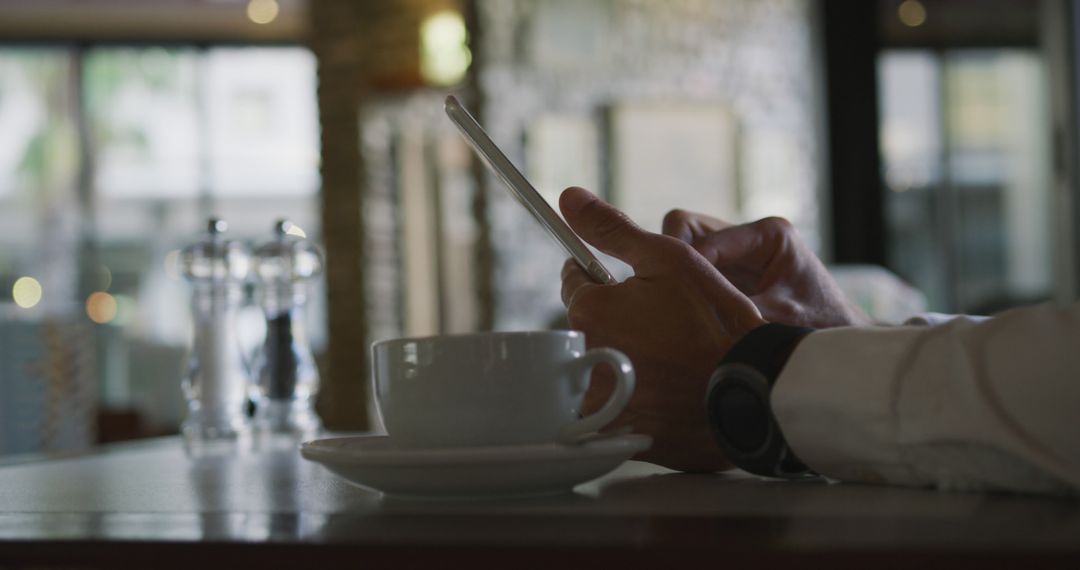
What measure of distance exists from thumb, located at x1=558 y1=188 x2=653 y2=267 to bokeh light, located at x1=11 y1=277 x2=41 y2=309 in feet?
27.6

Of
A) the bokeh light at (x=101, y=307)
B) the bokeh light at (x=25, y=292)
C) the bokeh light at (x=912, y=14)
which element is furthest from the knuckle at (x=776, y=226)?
the bokeh light at (x=25, y=292)

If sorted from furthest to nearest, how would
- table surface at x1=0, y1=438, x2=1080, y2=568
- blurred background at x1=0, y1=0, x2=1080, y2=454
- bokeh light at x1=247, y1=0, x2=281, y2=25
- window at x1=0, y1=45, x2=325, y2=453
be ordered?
1. window at x1=0, y1=45, x2=325, y2=453
2. bokeh light at x1=247, y1=0, x2=281, y2=25
3. blurred background at x1=0, y1=0, x2=1080, y2=454
4. table surface at x1=0, y1=438, x2=1080, y2=568

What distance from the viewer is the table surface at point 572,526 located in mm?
387

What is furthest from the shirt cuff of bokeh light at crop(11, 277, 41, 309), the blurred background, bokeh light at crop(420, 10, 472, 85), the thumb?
bokeh light at crop(11, 277, 41, 309)

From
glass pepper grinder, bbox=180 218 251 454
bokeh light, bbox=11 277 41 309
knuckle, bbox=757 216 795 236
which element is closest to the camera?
knuckle, bbox=757 216 795 236

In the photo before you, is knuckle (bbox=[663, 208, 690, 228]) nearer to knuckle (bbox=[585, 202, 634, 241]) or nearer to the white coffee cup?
knuckle (bbox=[585, 202, 634, 241])

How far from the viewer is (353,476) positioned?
556 millimetres

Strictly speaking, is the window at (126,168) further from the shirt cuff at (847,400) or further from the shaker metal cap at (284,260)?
the shirt cuff at (847,400)

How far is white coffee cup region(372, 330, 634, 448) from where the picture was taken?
57 cm

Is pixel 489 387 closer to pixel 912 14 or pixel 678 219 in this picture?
pixel 678 219

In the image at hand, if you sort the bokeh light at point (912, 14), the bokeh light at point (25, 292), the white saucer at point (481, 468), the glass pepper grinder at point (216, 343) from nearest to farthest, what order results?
the white saucer at point (481, 468) < the glass pepper grinder at point (216, 343) < the bokeh light at point (912, 14) < the bokeh light at point (25, 292)

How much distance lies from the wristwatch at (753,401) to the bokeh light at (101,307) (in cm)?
841

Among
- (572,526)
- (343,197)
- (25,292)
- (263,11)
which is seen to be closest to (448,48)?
(343,197)

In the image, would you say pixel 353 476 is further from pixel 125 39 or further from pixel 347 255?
pixel 125 39
